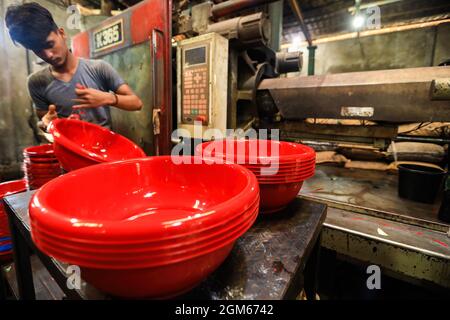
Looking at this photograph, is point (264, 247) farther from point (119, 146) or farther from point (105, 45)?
point (105, 45)

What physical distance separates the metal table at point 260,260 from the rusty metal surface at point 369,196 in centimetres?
56

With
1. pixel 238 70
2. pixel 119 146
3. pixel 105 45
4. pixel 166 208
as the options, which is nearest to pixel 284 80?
pixel 238 70

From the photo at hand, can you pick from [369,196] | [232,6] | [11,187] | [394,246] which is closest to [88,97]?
[11,187]

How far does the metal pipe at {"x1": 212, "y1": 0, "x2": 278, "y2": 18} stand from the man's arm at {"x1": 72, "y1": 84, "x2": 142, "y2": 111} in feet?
3.63

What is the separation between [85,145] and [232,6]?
1.72 m

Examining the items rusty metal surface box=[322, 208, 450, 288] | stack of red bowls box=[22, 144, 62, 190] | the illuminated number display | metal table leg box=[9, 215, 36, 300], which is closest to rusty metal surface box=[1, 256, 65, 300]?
metal table leg box=[9, 215, 36, 300]

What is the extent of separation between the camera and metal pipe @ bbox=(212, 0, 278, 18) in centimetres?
193

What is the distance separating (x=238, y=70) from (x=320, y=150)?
1245 millimetres

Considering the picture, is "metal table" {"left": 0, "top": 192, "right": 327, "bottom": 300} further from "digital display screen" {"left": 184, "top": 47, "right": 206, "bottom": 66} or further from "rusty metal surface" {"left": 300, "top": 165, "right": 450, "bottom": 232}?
"digital display screen" {"left": 184, "top": 47, "right": 206, "bottom": 66}

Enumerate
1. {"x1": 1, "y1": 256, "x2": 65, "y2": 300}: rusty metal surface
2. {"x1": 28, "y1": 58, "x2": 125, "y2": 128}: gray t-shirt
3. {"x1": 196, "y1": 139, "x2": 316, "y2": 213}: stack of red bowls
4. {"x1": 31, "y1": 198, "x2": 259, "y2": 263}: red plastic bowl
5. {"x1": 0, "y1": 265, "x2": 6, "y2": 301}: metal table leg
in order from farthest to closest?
{"x1": 28, "y1": 58, "x2": 125, "y2": 128}: gray t-shirt, {"x1": 0, "y1": 265, "x2": 6, "y2": 301}: metal table leg, {"x1": 1, "y1": 256, "x2": 65, "y2": 300}: rusty metal surface, {"x1": 196, "y1": 139, "x2": 316, "y2": 213}: stack of red bowls, {"x1": 31, "y1": 198, "x2": 259, "y2": 263}: red plastic bowl

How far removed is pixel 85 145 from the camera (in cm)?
119

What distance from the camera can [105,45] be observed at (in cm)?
266

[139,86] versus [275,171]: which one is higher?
[139,86]

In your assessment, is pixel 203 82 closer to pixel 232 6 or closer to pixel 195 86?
pixel 195 86
